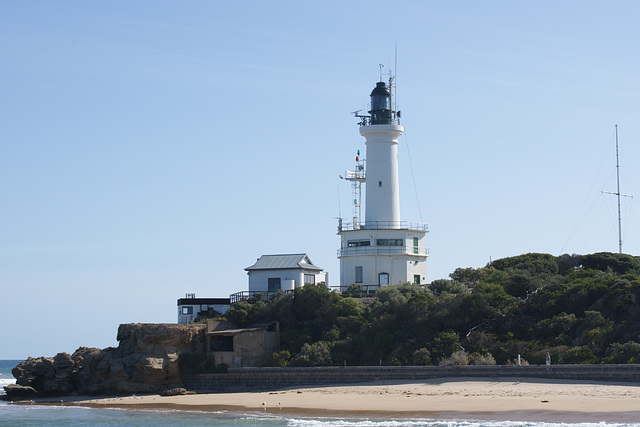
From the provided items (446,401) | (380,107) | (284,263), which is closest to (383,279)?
(284,263)

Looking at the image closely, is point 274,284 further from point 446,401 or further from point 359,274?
point 446,401

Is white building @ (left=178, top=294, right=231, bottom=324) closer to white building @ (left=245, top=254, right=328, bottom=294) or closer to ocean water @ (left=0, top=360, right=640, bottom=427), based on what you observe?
white building @ (left=245, top=254, right=328, bottom=294)

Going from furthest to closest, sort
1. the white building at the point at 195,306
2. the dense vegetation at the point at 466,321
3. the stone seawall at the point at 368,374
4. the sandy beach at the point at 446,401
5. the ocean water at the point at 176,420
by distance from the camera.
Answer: the white building at the point at 195,306, the dense vegetation at the point at 466,321, the stone seawall at the point at 368,374, the sandy beach at the point at 446,401, the ocean water at the point at 176,420

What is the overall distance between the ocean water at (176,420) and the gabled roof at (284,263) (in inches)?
508

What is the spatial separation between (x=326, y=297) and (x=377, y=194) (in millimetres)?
7056

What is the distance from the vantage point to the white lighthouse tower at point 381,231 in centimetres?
3947

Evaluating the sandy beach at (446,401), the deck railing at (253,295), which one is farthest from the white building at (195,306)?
the sandy beach at (446,401)

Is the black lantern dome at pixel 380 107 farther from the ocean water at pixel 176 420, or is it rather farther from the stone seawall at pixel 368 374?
the ocean water at pixel 176 420

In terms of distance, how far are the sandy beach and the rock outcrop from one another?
1685 millimetres

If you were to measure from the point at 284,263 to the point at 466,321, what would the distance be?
11.6 metres

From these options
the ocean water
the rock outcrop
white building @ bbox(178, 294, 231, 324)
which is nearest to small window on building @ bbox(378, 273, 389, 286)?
white building @ bbox(178, 294, 231, 324)

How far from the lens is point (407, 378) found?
28172 millimetres

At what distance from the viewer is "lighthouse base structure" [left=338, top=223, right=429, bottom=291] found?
1551 inches

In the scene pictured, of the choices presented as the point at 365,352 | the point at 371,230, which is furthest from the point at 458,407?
the point at 371,230
